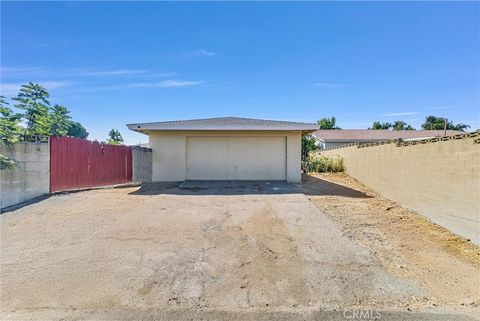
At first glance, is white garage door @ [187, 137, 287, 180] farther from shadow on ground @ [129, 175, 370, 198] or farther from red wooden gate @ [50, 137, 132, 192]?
red wooden gate @ [50, 137, 132, 192]

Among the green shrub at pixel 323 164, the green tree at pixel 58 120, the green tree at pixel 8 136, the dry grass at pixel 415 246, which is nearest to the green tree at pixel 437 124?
the green shrub at pixel 323 164

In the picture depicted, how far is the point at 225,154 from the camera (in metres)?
12.2

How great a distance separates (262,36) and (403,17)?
15.8ft

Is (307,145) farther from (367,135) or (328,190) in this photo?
(328,190)

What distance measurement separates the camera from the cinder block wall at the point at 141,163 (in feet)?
40.7

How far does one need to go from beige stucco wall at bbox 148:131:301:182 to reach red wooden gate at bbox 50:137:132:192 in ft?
4.32

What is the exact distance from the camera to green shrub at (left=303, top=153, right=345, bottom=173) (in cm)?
1470

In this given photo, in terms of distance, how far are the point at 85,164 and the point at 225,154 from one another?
5.36 m

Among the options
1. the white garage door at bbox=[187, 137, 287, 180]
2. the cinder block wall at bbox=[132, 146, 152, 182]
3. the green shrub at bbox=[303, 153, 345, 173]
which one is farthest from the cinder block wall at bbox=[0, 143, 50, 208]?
the green shrub at bbox=[303, 153, 345, 173]

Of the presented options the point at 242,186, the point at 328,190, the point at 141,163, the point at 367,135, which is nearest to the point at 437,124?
the point at 367,135

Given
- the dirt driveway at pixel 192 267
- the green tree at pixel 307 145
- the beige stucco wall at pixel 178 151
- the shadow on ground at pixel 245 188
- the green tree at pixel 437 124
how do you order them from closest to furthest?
the dirt driveway at pixel 192 267, the shadow on ground at pixel 245 188, the beige stucco wall at pixel 178 151, the green tree at pixel 307 145, the green tree at pixel 437 124

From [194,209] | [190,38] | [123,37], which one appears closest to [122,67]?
[123,37]

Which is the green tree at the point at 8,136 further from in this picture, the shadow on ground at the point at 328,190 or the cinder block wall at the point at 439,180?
the cinder block wall at the point at 439,180

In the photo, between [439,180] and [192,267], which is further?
[439,180]
